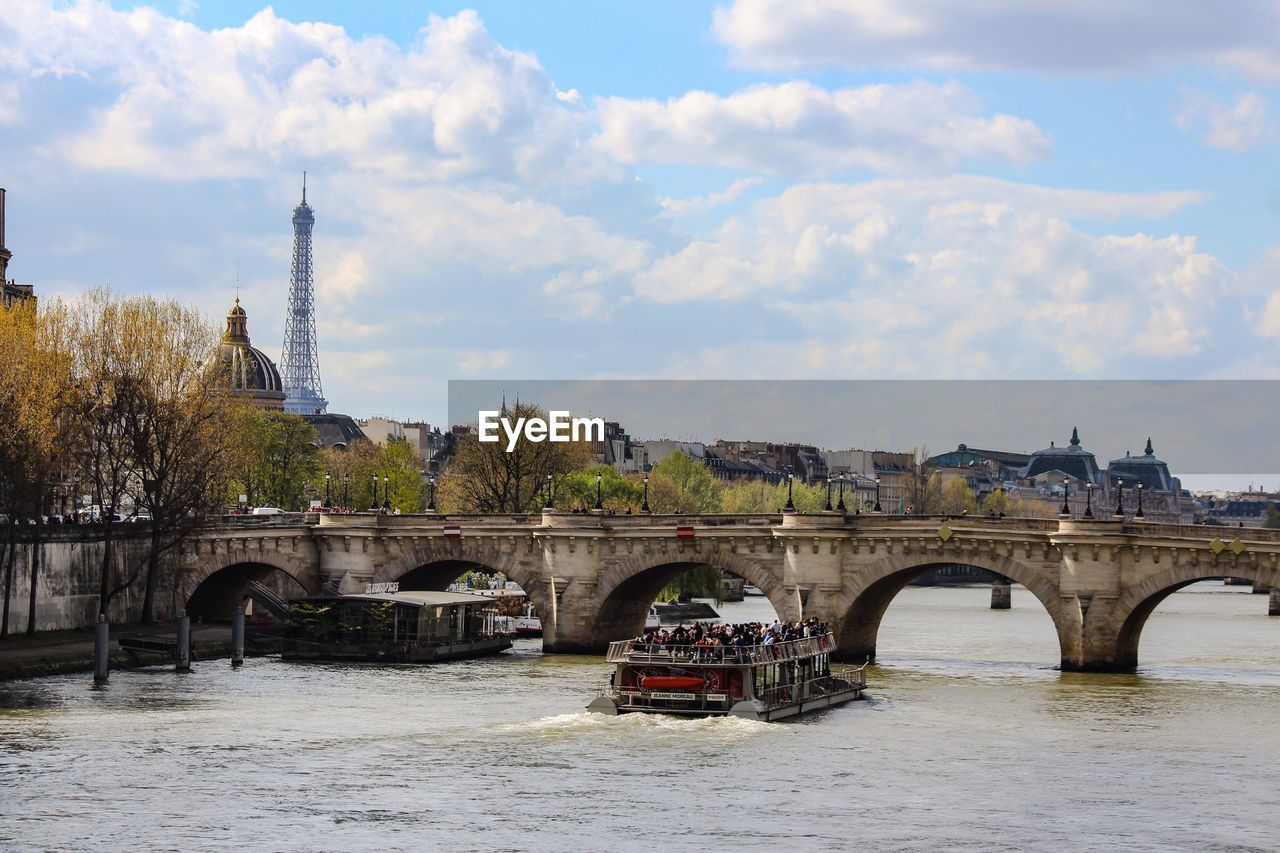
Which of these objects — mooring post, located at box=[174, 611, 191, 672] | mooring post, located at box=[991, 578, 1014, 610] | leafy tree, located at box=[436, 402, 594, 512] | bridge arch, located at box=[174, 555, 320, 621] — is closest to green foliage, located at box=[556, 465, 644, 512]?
leafy tree, located at box=[436, 402, 594, 512]

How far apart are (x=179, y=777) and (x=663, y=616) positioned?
69982 millimetres

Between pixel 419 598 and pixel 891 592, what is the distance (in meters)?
18.8

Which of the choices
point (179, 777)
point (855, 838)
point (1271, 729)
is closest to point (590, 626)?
point (1271, 729)

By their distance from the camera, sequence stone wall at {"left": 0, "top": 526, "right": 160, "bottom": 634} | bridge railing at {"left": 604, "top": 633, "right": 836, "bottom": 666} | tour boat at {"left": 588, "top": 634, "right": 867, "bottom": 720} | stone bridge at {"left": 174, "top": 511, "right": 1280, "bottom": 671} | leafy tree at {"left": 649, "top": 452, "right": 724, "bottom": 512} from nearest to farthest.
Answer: tour boat at {"left": 588, "top": 634, "right": 867, "bottom": 720}, bridge railing at {"left": 604, "top": 633, "right": 836, "bottom": 666}, stone bridge at {"left": 174, "top": 511, "right": 1280, "bottom": 671}, stone wall at {"left": 0, "top": 526, "right": 160, "bottom": 634}, leafy tree at {"left": 649, "top": 452, "right": 724, "bottom": 512}

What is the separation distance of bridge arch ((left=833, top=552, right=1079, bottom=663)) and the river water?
2.79 metres

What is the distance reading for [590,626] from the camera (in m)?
87.5

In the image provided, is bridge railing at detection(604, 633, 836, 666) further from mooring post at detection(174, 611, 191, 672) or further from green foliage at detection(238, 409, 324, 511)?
green foliage at detection(238, 409, 324, 511)

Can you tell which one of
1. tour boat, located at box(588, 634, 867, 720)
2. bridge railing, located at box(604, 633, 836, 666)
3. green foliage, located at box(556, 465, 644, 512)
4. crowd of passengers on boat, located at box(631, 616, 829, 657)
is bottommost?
tour boat, located at box(588, 634, 867, 720)

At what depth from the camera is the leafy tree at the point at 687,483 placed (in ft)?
499

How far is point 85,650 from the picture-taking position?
250ft

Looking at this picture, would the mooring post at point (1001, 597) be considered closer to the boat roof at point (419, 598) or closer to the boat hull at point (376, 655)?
the boat roof at point (419, 598)

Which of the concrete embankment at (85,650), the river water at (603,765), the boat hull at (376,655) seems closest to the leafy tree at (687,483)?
the boat hull at (376,655)

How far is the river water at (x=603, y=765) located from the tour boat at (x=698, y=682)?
1006 millimetres

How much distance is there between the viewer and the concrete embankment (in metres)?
71.1
